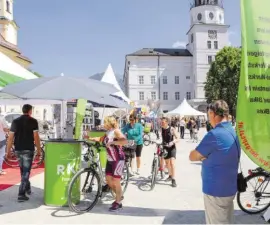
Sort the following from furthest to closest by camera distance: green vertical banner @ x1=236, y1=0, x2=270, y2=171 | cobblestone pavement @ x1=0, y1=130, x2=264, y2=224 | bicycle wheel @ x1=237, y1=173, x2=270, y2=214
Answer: bicycle wheel @ x1=237, y1=173, x2=270, y2=214 → cobblestone pavement @ x1=0, y1=130, x2=264, y2=224 → green vertical banner @ x1=236, y1=0, x2=270, y2=171

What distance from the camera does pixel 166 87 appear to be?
3310 inches

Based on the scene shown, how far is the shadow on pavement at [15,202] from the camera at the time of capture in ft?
22.1

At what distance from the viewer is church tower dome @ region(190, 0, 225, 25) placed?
270 feet

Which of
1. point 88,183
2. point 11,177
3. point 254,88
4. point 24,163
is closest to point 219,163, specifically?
point 254,88

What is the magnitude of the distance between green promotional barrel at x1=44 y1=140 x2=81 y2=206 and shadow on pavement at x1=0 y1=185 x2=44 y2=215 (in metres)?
0.38

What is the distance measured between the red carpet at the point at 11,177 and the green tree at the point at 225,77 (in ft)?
167

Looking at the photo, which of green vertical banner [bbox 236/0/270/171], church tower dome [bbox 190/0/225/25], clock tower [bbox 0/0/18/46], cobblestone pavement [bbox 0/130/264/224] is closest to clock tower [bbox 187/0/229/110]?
church tower dome [bbox 190/0/225/25]

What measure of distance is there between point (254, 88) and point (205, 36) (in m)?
81.1

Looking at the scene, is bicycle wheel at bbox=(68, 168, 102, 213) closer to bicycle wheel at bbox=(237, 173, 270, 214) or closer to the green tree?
bicycle wheel at bbox=(237, 173, 270, 214)

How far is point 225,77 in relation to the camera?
6159 cm

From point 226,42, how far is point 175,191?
259ft

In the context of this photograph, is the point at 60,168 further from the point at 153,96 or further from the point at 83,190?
the point at 153,96

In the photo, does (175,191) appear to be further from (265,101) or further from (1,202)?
(265,101)

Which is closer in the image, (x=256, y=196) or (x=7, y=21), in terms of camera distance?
(x=256, y=196)
